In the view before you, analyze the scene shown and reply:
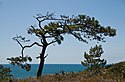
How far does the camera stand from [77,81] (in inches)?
575

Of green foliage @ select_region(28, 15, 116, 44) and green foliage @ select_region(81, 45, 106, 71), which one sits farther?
green foliage @ select_region(81, 45, 106, 71)

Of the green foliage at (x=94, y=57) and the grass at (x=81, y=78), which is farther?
the green foliage at (x=94, y=57)

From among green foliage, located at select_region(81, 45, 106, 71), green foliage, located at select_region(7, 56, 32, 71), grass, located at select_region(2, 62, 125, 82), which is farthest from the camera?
green foliage, located at select_region(81, 45, 106, 71)

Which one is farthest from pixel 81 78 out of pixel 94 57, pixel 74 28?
pixel 94 57

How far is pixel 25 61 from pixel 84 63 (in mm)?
33321

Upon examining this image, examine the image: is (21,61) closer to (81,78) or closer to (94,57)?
(81,78)

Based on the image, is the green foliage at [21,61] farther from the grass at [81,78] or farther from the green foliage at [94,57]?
the green foliage at [94,57]

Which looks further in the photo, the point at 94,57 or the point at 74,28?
the point at 94,57

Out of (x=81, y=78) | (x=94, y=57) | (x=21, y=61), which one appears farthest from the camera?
(x=94, y=57)

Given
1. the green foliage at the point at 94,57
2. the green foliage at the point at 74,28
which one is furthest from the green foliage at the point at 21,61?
the green foliage at the point at 94,57

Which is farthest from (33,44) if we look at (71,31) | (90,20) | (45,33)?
(90,20)

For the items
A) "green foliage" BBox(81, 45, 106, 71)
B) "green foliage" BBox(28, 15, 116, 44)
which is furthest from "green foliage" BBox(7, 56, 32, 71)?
"green foliage" BBox(81, 45, 106, 71)

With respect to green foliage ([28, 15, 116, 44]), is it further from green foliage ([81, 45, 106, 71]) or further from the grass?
green foliage ([81, 45, 106, 71])

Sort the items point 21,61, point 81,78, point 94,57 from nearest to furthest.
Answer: point 81,78 → point 21,61 → point 94,57
